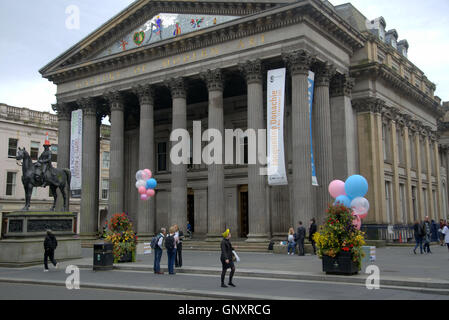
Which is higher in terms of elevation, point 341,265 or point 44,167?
point 44,167

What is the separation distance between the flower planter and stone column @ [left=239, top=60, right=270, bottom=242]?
12.0m

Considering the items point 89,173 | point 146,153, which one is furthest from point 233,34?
point 89,173

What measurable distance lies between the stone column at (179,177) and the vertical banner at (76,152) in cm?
904

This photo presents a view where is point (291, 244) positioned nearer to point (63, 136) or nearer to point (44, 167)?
point (44, 167)

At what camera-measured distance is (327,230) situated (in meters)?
14.1

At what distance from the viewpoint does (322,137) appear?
28.0 metres

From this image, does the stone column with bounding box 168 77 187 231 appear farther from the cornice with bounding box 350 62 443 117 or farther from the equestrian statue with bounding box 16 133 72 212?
the cornice with bounding box 350 62 443 117

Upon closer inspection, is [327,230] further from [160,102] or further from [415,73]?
[415,73]

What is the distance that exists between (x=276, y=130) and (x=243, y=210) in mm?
10291

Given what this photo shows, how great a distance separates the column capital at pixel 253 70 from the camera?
91.1ft

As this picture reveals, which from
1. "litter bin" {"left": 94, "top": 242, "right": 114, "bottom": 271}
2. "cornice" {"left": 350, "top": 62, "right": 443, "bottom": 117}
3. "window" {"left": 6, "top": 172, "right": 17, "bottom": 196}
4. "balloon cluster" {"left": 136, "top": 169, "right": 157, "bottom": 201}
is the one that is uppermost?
"cornice" {"left": 350, "top": 62, "right": 443, "bottom": 117}

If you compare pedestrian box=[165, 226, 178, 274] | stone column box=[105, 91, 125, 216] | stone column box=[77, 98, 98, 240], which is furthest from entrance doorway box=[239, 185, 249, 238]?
pedestrian box=[165, 226, 178, 274]

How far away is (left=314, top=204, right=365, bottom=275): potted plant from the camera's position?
1388 cm

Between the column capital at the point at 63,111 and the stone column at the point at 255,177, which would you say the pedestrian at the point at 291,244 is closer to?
the stone column at the point at 255,177
